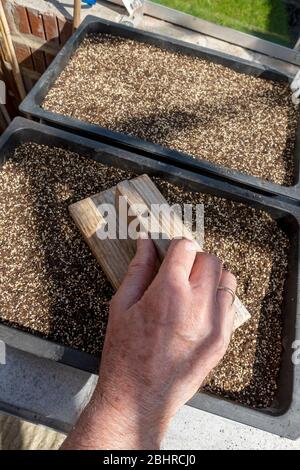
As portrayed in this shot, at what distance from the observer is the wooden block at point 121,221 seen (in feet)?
3.42

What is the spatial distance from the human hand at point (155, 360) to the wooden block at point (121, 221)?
266 millimetres

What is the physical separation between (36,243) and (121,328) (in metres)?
0.49

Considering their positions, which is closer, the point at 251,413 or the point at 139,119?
the point at 251,413

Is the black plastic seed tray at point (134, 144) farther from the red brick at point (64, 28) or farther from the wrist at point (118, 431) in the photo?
the wrist at point (118, 431)

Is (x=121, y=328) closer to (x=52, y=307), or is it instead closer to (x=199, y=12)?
(x=52, y=307)

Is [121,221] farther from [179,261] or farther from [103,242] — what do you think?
[179,261]

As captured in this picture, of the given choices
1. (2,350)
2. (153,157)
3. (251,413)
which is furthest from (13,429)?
(153,157)

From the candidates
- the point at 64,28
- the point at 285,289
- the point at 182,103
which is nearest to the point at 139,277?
the point at 285,289

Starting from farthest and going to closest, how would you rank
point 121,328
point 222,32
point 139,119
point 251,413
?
point 222,32 < point 139,119 < point 251,413 < point 121,328

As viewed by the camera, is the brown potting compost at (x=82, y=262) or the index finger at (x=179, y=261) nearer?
the index finger at (x=179, y=261)

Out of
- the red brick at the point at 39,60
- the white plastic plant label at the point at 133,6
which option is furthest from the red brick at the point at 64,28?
the white plastic plant label at the point at 133,6

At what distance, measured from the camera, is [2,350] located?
1.09m

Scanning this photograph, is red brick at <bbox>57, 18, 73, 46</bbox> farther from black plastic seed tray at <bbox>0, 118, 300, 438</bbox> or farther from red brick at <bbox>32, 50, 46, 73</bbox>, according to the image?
black plastic seed tray at <bbox>0, 118, 300, 438</bbox>

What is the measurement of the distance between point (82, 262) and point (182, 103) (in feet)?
2.46
